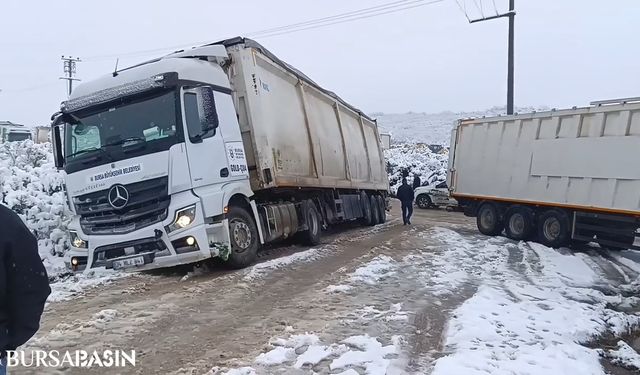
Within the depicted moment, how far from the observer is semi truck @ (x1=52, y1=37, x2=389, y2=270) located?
709 cm

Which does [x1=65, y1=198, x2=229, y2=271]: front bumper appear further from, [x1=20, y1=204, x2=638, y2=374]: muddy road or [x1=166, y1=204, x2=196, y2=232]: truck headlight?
[x1=20, y1=204, x2=638, y2=374]: muddy road

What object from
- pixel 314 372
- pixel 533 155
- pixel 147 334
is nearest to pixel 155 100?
pixel 147 334

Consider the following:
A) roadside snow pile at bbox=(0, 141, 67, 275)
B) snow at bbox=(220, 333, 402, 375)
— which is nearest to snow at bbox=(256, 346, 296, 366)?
snow at bbox=(220, 333, 402, 375)

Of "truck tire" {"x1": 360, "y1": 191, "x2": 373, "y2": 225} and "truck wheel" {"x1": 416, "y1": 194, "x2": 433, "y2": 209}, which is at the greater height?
"truck tire" {"x1": 360, "y1": 191, "x2": 373, "y2": 225}

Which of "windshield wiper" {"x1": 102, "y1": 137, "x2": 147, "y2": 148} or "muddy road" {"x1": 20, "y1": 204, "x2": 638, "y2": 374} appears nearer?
"muddy road" {"x1": 20, "y1": 204, "x2": 638, "y2": 374}

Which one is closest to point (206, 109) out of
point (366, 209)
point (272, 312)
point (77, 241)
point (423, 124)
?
point (77, 241)

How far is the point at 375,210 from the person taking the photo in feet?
58.0

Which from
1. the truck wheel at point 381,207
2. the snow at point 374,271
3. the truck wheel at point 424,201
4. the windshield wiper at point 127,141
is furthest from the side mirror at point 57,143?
the truck wheel at point 424,201

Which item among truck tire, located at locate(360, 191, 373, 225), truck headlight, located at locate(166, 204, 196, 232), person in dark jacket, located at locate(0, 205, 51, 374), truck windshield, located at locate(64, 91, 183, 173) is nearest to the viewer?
person in dark jacket, located at locate(0, 205, 51, 374)

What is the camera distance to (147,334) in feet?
16.4

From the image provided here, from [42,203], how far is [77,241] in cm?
245

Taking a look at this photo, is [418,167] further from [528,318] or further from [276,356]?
[276,356]

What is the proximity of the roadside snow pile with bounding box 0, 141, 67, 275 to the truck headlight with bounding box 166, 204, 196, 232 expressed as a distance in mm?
2738

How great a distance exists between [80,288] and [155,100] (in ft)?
9.23
